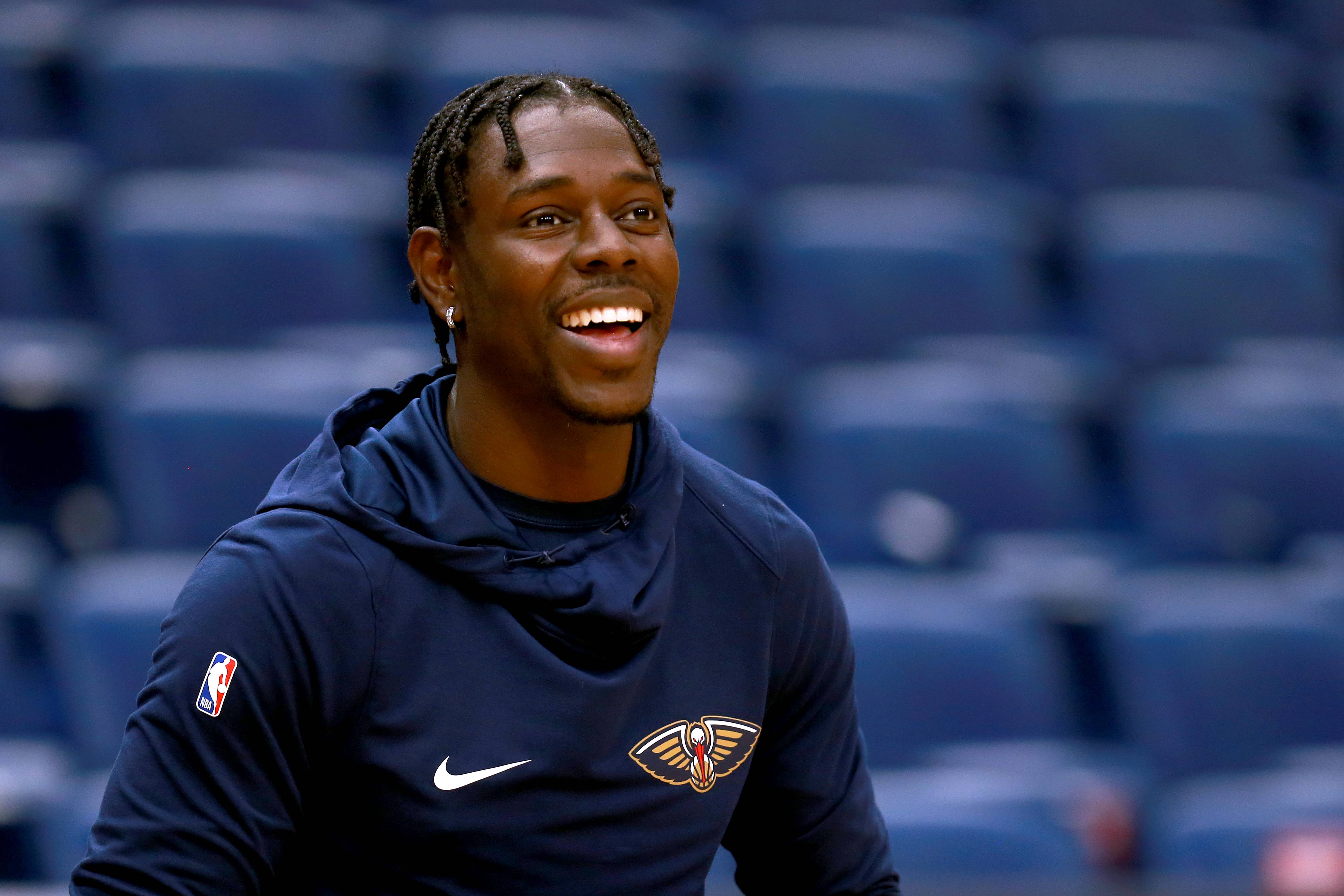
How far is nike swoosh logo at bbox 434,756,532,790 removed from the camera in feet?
2.52

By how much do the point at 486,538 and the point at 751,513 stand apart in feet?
0.56

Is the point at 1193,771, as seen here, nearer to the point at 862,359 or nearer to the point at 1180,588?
the point at 1180,588

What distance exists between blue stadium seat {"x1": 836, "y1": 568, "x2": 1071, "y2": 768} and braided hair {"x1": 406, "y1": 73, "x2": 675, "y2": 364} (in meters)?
1.06

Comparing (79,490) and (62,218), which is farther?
(62,218)

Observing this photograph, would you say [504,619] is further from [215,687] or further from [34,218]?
[34,218]

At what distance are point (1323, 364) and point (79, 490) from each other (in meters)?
1.90

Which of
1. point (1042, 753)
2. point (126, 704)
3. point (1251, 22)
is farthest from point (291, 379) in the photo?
point (1251, 22)

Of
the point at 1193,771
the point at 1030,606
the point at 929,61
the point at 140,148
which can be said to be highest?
the point at 929,61

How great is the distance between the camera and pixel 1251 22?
324 cm

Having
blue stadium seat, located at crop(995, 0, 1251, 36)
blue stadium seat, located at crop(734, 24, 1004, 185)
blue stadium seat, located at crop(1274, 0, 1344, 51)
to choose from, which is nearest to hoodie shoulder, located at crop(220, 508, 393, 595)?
blue stadium seat, located at crop(734, 24, 1004, 185)

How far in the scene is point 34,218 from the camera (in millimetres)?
2330

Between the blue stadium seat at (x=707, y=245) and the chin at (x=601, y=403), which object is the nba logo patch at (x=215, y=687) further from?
the blue stadium seat at (x=707, y=245)

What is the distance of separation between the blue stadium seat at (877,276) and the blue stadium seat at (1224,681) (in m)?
0.61

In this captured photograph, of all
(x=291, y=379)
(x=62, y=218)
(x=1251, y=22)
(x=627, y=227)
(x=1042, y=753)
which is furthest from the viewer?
(x=1251, y=22)
